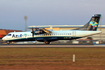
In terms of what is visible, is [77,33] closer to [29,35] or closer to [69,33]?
[69,33]

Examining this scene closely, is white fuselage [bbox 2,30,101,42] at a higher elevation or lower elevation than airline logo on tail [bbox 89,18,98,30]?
Result: lower

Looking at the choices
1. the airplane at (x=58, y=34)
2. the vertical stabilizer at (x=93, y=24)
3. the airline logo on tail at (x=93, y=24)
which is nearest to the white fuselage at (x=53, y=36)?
the airplane at (x=58, y=34)

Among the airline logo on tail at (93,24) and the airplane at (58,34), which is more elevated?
the airline logo on tail at (93,24)

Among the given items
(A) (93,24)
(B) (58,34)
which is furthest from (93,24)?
(B) (58,34)

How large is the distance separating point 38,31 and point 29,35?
2.47 m

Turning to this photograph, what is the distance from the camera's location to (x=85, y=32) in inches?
1278
